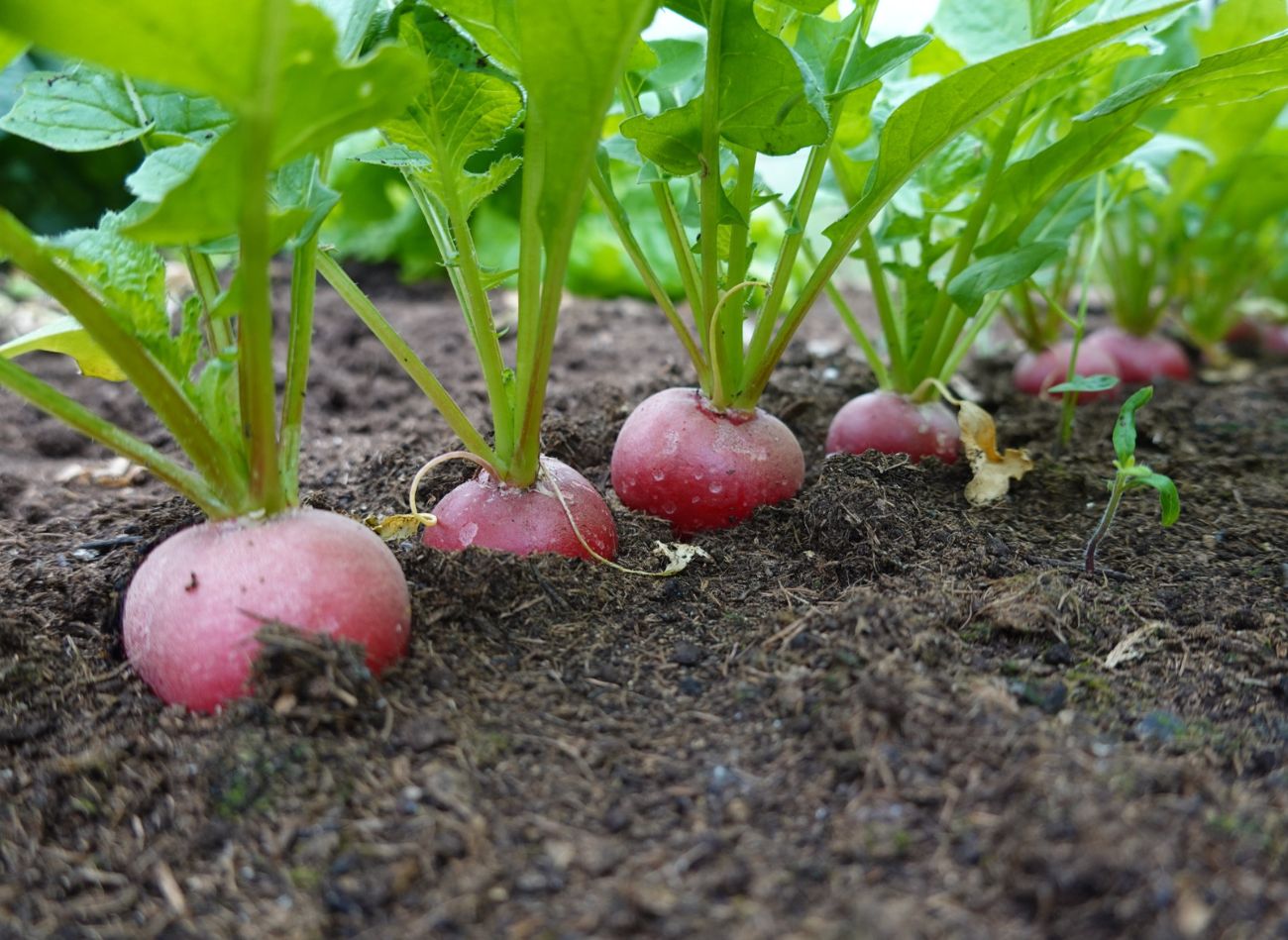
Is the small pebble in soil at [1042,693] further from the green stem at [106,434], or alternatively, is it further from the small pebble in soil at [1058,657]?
the green stem at [106,434]

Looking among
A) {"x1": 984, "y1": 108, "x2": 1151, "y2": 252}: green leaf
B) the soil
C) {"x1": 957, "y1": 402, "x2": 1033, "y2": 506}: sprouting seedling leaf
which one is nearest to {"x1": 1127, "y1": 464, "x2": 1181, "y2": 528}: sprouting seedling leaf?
the soil

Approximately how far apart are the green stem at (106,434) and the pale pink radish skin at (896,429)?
1.04 meters

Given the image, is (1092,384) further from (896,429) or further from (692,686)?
(692,686)

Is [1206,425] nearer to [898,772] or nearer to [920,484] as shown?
[920,484]

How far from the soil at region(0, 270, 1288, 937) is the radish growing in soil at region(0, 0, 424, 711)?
0.24 feet

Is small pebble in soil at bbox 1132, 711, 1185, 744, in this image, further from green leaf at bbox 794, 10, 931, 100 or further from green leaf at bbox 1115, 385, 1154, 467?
green leaf at bbox 794, 10, 931, 100

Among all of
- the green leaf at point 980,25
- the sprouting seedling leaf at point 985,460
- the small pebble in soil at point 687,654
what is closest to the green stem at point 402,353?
the small pebble in soil at point 687,654

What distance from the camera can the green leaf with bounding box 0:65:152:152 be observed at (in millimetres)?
1192

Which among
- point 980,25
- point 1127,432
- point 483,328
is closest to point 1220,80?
point 980,25

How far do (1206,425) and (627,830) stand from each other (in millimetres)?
1947

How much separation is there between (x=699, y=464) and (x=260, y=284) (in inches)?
28.0

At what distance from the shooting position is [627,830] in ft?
3.01

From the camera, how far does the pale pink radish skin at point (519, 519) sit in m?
1.32

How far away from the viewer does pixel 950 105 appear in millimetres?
1354
